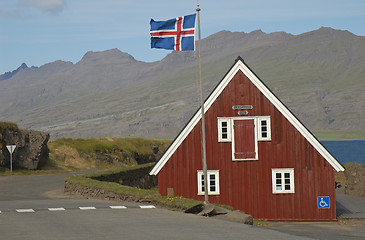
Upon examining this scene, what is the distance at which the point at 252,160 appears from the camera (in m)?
35.8

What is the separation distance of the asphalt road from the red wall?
834 centimetres

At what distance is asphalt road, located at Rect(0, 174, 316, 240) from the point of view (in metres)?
17.7

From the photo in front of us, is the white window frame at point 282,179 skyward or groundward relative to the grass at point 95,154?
groundward

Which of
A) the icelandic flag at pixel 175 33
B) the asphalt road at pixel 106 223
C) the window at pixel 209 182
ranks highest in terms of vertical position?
the icelandic flag at pixel 175 33

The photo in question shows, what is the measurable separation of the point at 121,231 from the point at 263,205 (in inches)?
744

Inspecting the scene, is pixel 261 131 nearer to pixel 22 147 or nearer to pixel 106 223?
pixel 106 223

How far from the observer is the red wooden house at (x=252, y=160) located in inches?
1393

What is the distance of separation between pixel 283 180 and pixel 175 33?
14.5 m

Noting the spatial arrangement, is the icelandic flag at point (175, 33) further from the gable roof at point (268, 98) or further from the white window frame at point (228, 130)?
the white window frame at point (228, 130)

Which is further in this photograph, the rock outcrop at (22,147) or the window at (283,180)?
the rock outcrop at (22,147)

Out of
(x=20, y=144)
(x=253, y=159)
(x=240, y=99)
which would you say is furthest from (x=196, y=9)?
(x=20, y=144)

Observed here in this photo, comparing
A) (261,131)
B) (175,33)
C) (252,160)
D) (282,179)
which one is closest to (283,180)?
(282,179)

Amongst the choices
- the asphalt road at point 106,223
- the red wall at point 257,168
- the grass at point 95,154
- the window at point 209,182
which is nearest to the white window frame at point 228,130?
the red wall at point 257,168

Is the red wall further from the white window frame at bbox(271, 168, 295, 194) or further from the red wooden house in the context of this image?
A: the white window frame at bbox(271, 168, 295, 194)
